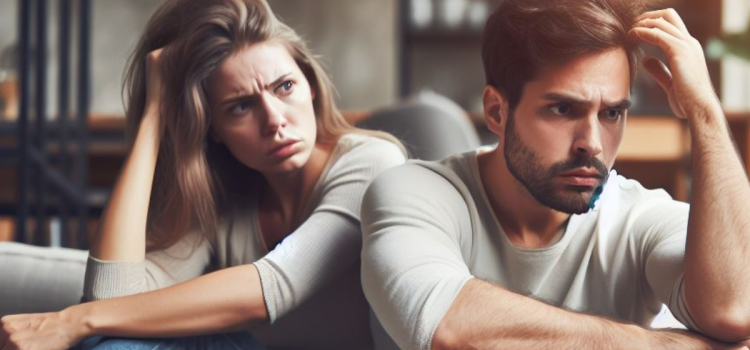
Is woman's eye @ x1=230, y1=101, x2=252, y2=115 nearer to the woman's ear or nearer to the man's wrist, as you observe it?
the woman's ear

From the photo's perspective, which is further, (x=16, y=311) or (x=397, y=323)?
(x=16, y=311)

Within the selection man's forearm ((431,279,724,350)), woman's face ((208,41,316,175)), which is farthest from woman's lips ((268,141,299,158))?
man's forearm ((431,279,724,350))

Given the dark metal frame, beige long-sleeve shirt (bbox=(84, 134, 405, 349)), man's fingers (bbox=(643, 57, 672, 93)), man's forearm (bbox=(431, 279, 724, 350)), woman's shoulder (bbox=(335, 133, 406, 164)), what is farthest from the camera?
the dark metal frame

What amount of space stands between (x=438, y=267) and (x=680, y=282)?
0.29 meters

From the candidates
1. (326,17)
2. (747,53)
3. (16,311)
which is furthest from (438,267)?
(326,17)

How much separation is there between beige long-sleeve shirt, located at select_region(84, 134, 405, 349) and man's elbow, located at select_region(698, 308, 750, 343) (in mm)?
498

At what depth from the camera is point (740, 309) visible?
1078mm

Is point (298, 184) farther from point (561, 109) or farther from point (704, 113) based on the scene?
point (704, 113)

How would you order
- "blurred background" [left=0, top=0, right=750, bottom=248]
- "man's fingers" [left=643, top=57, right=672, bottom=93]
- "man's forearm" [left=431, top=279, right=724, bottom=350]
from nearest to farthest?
"man's forearm" [left=431, top=279, right=724, bottom=350], "man's fingers" [left=643, top=57, right=672, bottom=93], "blurred background" [left=0, top=0, right=750, bottom=248]

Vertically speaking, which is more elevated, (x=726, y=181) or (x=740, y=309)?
(x=726, y=181)

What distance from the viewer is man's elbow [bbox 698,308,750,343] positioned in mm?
1074

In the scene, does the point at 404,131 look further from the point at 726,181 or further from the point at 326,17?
the point at 326,17

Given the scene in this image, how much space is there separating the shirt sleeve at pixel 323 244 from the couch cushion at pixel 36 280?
41cm

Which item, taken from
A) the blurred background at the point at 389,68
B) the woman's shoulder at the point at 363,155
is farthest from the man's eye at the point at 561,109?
the blurred background at the point at 389,68
